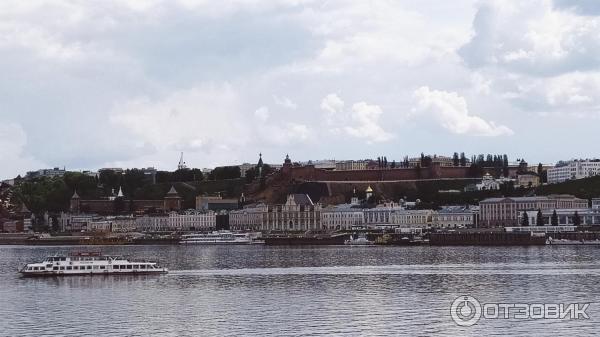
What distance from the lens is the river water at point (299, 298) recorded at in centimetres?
3656

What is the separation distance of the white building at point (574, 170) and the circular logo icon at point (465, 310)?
124m

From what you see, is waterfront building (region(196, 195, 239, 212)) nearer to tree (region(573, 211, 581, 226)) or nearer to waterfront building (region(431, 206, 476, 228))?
waterfront building (region(431, 206, 476, 228))

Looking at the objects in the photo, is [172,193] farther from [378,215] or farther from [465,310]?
[465,310]

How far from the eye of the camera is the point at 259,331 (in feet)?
119

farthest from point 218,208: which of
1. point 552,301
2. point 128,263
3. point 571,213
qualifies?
point 552,301

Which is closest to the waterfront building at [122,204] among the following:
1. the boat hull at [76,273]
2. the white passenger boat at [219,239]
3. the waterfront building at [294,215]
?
the waterfront building at [294,215]

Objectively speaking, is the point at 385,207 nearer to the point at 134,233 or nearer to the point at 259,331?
the point at 134,233

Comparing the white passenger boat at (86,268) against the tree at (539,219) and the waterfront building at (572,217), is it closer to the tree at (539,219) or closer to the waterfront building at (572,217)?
the tree at (539,219)

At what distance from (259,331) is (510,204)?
96.2 m

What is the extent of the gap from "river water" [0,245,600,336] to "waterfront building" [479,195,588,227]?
56838 millimetres

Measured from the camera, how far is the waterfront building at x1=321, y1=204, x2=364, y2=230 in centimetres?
14288

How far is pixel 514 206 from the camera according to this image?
129m

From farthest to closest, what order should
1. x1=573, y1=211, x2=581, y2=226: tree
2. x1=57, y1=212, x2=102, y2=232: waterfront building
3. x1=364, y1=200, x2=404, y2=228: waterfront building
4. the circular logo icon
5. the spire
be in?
the spire → x1=57, y1=212, x2=102, y2=232: waterfront building → x1=364, y1=200, x2=404, y2=228: waterfront building → x1=573, y1=211, x2=581, y2=226: tree → the circular logo icon

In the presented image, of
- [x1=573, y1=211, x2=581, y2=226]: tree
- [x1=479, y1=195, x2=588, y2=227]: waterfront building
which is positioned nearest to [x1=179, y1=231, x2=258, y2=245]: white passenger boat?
[x1=479, y1=195, x2=588, y2=227]: waterfront building
